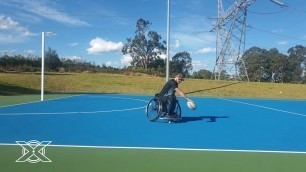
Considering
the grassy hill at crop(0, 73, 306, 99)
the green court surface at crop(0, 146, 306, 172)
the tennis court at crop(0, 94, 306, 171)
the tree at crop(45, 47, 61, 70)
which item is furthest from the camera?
the tree at crop(45, 47, 61, 70)

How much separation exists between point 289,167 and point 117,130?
4.45m

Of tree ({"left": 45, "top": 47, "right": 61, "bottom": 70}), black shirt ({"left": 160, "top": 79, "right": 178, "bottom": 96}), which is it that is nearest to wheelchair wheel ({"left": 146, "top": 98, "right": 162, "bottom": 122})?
black shirt ({"left": 160, "top": 79, "right": 178, "bottom": 96})

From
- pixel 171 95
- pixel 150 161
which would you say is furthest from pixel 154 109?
pixel 150 161

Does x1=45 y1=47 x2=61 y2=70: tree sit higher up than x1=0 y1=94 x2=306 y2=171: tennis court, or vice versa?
x1=45 y1=47 x2=61 y2=70: tree

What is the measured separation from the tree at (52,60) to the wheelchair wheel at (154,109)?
33868 mm

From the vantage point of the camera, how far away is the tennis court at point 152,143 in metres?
5.64

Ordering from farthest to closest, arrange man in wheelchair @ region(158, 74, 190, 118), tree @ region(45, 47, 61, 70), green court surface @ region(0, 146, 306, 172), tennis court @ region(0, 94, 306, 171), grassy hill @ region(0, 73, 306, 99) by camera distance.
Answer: tree @ region(45, 47, 61, 70), grassy hill @ region(0, 73, 306, 99), man in wheelchair @ region(158, 74, 190, 118), tennis court @ region(0, 94, 306, 171), green court surface @ region(0, 146, 306, 172)

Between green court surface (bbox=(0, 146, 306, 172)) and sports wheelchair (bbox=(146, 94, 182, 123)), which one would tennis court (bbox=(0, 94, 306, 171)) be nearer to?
green court surface (bbox=(0, 146, 306, 172))

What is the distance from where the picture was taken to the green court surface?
17.6 feet

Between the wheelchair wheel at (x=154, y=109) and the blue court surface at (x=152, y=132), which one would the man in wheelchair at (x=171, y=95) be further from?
the blue court surface at (x=152, y=132)

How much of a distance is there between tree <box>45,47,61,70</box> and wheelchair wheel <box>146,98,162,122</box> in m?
33.9
